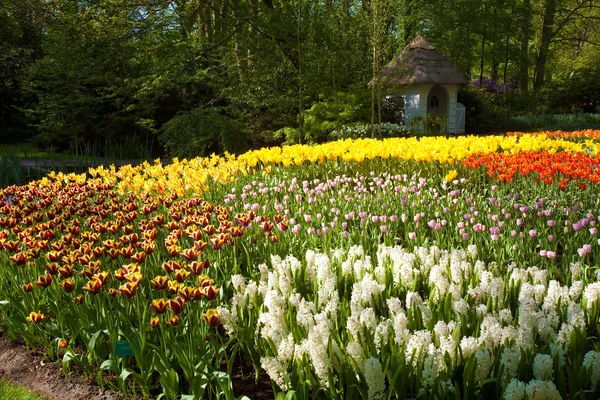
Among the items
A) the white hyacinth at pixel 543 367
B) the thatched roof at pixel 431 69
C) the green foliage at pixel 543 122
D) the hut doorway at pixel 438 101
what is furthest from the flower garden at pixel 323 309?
the hut doorway at pixel 438 101

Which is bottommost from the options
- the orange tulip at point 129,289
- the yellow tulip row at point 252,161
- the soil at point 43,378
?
the soil at point 43,378

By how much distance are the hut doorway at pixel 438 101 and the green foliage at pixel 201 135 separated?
40.7 ft

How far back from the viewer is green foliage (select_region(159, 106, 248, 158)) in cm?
1380

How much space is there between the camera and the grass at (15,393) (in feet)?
9.21

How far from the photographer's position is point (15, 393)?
9.36 ft

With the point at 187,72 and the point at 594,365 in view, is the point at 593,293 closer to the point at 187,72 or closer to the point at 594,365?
the point at 594,365

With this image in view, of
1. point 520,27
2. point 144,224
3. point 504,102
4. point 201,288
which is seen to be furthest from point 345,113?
point 520,27

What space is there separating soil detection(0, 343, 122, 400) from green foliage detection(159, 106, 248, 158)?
10.3 m

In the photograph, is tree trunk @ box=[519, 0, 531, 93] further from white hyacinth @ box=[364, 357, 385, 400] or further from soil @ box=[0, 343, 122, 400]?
white hyacinth @ box=[364, 357, 385, 400]

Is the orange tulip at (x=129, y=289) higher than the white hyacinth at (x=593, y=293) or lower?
higher

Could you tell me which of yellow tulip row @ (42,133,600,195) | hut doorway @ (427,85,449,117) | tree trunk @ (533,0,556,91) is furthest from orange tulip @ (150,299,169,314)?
tree trunk @ (533,0,556,91)

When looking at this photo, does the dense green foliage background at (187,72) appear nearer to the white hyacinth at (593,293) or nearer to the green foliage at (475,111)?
the green foliage at (475,111)

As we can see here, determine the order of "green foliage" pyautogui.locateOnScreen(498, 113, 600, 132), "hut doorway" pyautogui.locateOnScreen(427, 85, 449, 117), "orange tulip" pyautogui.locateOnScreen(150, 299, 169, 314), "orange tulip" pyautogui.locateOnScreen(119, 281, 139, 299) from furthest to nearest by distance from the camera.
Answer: "hut doorway" pyautogui.locateOnScreen(427, 85, 449, 117), "green foliage" pyautogui.locateOnScreen(498, 113, 600, 132), "orange tulip" pyautogui.locateOnScreen(119, 281, 139, 299), "orange tulip" pyautogui.locateOnScreen(150, 299, 169, 314)

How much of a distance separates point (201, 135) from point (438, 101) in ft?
46.8
